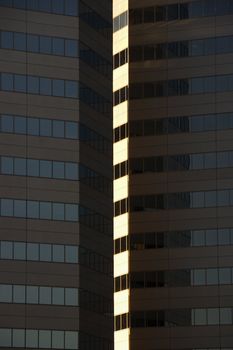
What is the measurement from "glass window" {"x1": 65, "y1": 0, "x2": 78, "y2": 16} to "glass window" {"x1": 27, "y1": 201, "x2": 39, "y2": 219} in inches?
727

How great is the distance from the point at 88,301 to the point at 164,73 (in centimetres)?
3288

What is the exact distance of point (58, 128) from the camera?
120 m

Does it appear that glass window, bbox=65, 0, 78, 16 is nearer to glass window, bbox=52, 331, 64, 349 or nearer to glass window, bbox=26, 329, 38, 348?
glass window, bbox=52, 331, 64, 349

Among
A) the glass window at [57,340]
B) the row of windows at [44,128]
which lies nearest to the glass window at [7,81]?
the row of windows at [44,128]

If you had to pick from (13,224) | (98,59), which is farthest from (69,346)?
A: (98,59)

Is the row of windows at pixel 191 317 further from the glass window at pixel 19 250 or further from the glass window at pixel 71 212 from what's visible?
the glass window at pixel 19 250

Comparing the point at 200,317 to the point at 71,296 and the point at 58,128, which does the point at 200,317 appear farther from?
the point at 58,128

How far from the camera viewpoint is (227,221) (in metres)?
137

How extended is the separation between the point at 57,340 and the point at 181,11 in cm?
4360

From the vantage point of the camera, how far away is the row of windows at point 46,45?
120 metres

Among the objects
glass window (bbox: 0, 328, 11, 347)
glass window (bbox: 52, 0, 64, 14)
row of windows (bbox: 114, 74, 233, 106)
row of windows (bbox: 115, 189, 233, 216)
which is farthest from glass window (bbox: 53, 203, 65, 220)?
Answer: row of windows (bbox: 114, 74, 233, 106)

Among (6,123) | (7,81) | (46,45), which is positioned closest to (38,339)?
(6,123)

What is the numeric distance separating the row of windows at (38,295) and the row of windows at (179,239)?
23385 millimetres

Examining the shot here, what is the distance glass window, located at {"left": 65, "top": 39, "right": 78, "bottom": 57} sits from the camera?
399ft
